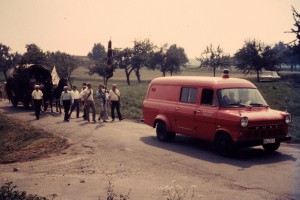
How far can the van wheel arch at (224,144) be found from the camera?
9.52m

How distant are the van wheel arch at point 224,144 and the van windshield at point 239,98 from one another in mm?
905

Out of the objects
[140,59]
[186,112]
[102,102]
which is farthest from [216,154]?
[140,59]

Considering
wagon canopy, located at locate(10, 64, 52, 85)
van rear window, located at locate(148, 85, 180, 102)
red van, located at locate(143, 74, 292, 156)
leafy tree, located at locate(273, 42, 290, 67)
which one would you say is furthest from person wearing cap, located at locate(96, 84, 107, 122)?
leafy tree, located at locate(273, 42, 290, 67)

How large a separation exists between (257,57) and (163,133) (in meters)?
38.2

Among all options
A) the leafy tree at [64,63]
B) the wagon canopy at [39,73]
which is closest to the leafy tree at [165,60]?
the leafy tree at [64,63]

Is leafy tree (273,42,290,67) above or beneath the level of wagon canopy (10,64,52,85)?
above

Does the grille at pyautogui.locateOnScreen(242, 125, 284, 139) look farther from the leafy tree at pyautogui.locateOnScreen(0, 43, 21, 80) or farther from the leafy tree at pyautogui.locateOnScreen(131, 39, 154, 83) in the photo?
the leafy tree at pyautogui.locateOnScreen(0, 43, 21, 80)

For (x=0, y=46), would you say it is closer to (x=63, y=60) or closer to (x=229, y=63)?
(x=63, y=60)

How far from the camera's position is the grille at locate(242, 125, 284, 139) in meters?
9.31

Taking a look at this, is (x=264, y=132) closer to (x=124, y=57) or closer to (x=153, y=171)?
(x=153, y=171)

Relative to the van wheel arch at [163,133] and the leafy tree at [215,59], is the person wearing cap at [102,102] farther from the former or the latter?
the leafy tree at [215,59]

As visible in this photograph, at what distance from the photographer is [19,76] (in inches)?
891

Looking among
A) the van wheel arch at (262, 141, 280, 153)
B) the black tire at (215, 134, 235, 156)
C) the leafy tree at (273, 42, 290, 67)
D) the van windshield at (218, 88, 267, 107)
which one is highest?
the leafy tree at (273, 42, 290, 67)

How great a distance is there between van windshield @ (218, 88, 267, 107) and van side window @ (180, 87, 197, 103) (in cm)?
99
